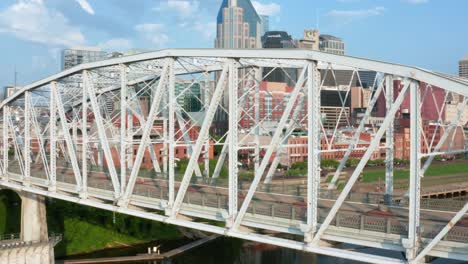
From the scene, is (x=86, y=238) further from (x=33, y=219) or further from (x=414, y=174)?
(x=414, y=174)

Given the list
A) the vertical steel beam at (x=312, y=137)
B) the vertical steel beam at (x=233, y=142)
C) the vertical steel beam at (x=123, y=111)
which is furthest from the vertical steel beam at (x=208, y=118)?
the vertical steel beam at (x=123, y=111)

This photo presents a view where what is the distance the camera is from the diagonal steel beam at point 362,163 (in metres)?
16.9

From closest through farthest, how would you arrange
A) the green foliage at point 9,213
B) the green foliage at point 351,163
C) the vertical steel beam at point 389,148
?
the vertical steel beam at point 389,148, the green foliage at point 9,213, the green foliage at point 351,163

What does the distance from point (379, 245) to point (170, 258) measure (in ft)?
108

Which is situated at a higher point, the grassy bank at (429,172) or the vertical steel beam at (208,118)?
the vertical steel beam at (208,118)

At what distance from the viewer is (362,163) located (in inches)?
696

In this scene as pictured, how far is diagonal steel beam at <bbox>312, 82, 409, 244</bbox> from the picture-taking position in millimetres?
16891

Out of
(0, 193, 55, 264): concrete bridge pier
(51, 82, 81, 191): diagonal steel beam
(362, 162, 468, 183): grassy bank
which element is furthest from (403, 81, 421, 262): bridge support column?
(362, 162, 468, 183): grassy bank

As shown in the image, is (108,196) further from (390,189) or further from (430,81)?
(430,81)

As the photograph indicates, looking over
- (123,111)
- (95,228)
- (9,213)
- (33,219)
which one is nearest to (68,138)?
(123,111)

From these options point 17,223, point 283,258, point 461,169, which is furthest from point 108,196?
point 461,169

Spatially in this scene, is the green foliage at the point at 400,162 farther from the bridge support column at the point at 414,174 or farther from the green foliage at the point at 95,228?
the bridge support column at the point at 414,174

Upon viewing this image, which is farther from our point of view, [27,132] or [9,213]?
[9,213]

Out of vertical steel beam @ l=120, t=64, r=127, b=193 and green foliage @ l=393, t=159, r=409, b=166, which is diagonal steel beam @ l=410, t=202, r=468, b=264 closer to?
vertical steel beam @ l=120, t=64, r=127, b=193
